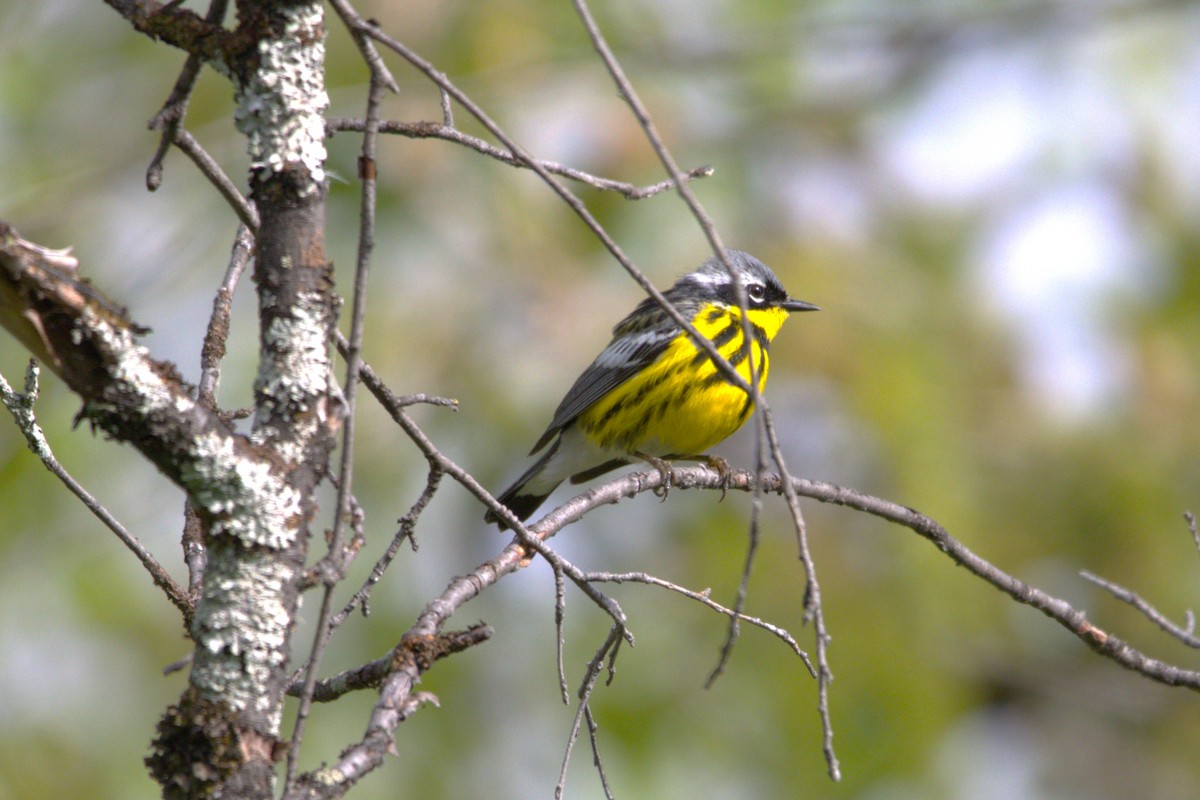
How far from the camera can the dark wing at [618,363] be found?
6.18 meters

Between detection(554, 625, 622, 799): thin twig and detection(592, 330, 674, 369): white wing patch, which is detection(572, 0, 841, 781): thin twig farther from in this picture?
detection(592, 330, 674, 369): white wing patch

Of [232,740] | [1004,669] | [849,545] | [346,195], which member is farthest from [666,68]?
[232,740]

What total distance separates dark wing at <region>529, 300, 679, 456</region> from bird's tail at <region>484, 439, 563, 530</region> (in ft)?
0.29

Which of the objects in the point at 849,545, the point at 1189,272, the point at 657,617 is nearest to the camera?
the point at 849,545

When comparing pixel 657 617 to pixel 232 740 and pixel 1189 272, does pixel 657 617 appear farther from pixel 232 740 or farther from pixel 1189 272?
pixel 232 740

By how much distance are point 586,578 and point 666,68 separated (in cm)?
882

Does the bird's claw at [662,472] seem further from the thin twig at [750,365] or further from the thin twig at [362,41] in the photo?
the thin twig at [362,41]

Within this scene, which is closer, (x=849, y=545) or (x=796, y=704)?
(x=796, y=704)

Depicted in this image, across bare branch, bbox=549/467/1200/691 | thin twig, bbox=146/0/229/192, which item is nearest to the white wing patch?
bare branch, bbox=549/467/1200/691

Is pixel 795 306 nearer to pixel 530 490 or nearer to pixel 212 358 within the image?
pixel 530 490

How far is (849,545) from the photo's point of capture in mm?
8492

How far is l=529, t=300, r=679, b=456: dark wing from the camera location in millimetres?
6184

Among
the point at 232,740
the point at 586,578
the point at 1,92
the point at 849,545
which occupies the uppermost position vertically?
the point at 1,92

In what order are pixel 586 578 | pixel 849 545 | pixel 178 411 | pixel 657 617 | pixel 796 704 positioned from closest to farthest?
pixel 178 411 → pixel 586 578 → pixel 796 704 → pixel 849 545 → pixel 657 617
